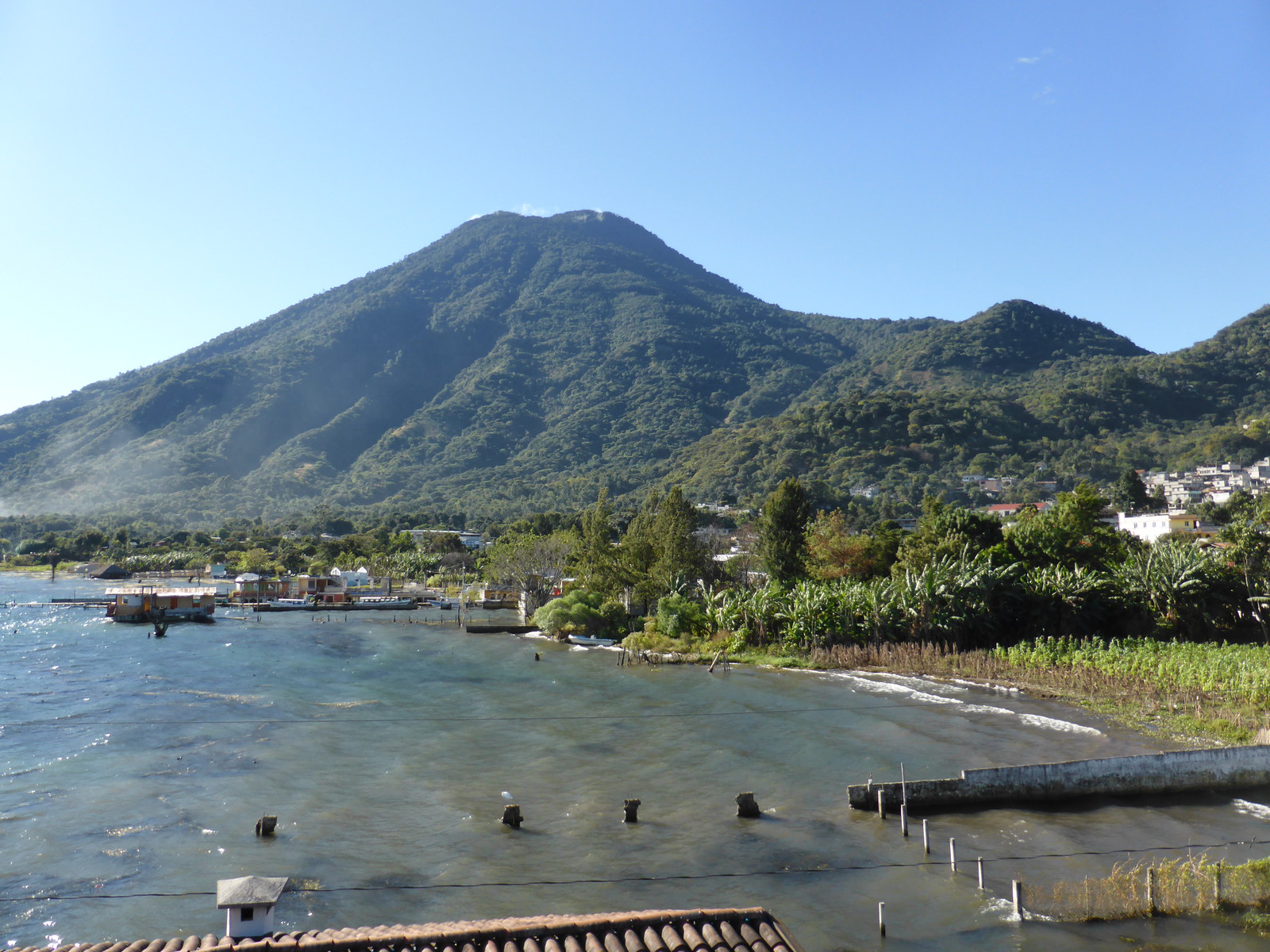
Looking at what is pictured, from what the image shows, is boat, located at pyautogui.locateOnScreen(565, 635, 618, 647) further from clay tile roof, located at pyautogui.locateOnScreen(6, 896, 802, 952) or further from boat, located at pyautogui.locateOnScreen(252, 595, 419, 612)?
clay tile roof, located at pyautogui.locateOnScreen(6, 896, 802, 952)

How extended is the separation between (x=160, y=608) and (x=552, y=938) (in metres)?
72.0

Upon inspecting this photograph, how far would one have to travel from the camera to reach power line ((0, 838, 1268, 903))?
1415cm

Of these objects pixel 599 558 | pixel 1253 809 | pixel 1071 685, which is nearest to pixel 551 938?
pixel 1253 809

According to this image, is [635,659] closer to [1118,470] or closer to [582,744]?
[582,744]

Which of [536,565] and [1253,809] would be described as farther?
[536,565]

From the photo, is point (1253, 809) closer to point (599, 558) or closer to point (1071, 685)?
point (1071, 685)

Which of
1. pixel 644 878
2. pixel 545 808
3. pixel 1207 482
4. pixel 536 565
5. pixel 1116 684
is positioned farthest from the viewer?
pixel 1207 482

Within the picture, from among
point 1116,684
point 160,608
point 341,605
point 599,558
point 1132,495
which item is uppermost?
point 1132,495

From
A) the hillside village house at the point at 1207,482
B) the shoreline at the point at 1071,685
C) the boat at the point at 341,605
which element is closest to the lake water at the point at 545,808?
the shoreline at the point at 1071,685

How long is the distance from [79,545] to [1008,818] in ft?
504

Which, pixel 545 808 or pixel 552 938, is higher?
pixel 552 938

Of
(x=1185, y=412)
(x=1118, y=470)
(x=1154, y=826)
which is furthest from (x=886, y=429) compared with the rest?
(x=1154, y=826)

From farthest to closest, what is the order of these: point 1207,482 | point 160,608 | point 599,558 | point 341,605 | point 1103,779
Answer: point 1207,482 → point 341,605 → point 160,608 → point 599,558 → point 1103,779

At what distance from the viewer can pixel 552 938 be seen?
27.6 ft
